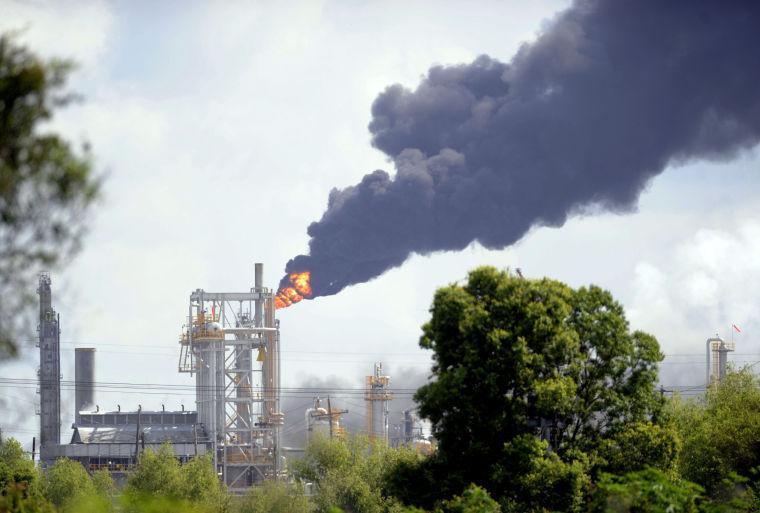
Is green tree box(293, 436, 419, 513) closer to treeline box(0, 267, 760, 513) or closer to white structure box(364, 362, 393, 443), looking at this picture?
treeline box(0, 267, 760, 513)

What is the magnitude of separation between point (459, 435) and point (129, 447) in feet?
298

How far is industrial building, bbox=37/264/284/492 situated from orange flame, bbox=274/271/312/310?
20.7 feet

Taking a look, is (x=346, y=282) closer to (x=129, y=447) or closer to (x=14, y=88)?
(x=129, y=447)

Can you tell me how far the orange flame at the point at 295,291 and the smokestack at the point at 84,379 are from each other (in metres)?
24.5

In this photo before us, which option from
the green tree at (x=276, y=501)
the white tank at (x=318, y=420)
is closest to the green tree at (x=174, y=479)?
the green tree at (x=276, y=501)

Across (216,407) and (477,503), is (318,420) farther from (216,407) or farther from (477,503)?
(477,503)

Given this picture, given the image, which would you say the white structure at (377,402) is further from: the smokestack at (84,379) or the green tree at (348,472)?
the green tree at (348,472)

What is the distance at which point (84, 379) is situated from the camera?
147750 mm

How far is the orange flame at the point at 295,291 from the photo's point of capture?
454 feet

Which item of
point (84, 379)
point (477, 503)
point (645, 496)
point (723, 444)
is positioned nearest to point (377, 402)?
point (84, 379)

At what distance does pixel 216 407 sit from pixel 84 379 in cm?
2711

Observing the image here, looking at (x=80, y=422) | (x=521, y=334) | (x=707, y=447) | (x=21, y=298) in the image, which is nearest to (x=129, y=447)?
(x=80, y=422)

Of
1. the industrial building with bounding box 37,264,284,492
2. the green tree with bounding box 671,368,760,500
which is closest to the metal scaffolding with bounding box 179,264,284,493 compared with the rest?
the industrial building with bounding box 37,264,284,492

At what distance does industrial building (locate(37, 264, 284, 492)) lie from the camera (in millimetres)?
124375
